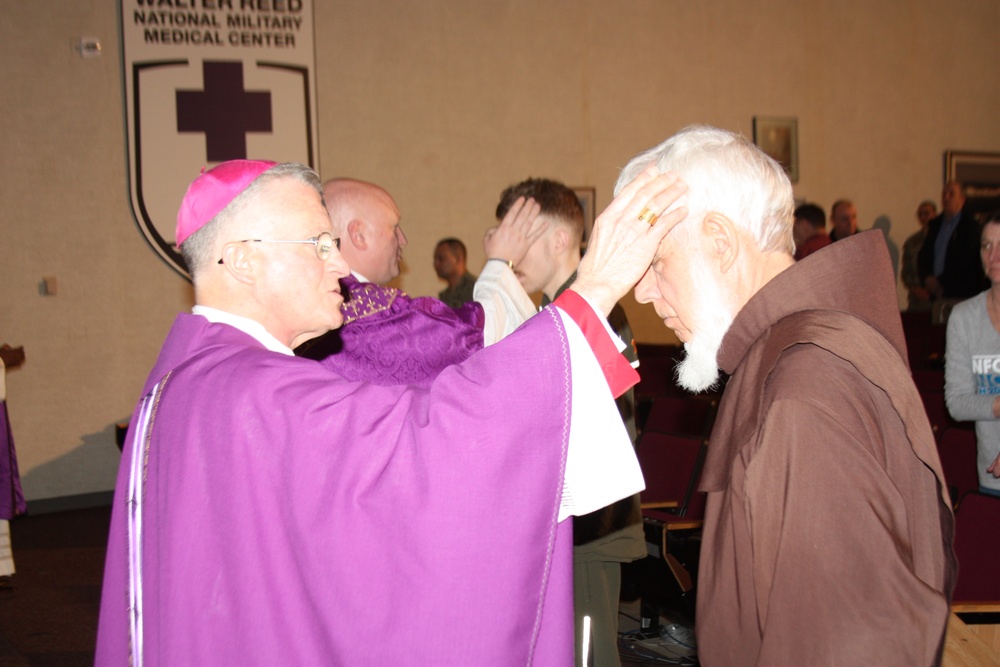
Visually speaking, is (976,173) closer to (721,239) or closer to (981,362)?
(981,362)

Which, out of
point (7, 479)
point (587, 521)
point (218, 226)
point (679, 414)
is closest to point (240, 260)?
point (218, 226)

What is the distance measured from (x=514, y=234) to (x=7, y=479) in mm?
4220

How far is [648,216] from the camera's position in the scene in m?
1.52

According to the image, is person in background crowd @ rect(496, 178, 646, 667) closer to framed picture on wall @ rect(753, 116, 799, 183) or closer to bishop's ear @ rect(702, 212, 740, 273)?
bishop's ear @ rect(702, 212, 740, 273)

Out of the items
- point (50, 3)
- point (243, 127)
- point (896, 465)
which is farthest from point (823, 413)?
point (50, 3)

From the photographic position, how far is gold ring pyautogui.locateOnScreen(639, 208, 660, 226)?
1513mm

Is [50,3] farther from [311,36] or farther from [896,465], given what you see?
[896,465]

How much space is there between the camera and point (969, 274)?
8352 millimetres

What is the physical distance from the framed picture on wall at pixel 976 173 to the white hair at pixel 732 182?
11.3m

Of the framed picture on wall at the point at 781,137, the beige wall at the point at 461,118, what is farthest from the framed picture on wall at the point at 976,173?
the framed picture on wall at the point at 781,137

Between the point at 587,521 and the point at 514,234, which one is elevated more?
the point at 514,234

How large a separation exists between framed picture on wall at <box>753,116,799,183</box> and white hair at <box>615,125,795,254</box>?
9375 mm

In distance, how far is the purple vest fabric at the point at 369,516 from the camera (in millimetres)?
1384

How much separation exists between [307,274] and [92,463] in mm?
7213
